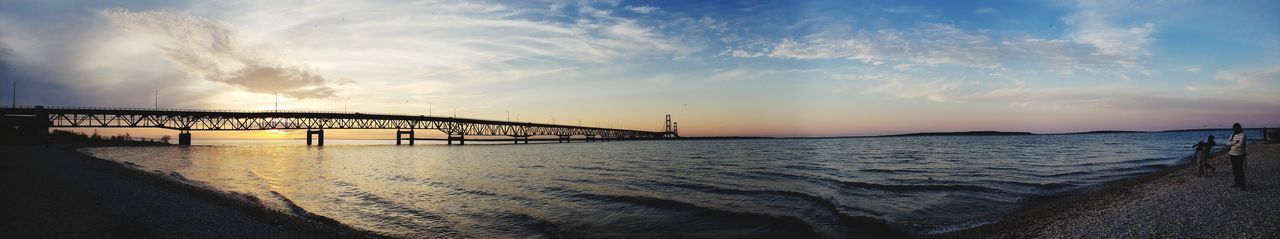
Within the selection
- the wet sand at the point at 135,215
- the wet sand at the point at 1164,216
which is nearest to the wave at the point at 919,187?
the wet sand at the point at 1164,216

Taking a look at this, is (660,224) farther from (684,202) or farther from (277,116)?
(277,116)

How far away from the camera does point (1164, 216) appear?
10.0 metres

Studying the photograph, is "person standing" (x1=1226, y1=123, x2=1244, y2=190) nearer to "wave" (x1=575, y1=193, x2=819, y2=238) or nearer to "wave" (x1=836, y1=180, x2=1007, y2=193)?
"wave" (x1=836, y1=180, x2=1007, y2=193)

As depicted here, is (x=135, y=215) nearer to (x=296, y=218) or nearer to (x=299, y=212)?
(x=296, y=218)

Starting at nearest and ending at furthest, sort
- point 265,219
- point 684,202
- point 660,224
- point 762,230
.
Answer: point 265,219 → point 762,230 → point 660,224 → point 684,202

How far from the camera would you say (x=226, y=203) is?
13.5 metres

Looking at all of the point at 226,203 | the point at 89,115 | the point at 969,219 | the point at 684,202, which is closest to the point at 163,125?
the point at 89,115

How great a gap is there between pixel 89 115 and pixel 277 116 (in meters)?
26.5

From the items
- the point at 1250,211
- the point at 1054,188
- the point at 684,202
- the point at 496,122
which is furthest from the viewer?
the point at 496,122

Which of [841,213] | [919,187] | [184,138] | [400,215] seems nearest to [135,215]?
[400,215]

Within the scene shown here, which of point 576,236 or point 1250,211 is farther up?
point 1250,211

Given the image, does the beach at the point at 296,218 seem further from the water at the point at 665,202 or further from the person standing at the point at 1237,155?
the water at the point at 665,202

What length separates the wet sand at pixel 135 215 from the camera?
8.96 meters

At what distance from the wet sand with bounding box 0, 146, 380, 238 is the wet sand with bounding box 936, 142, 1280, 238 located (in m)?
13.0
